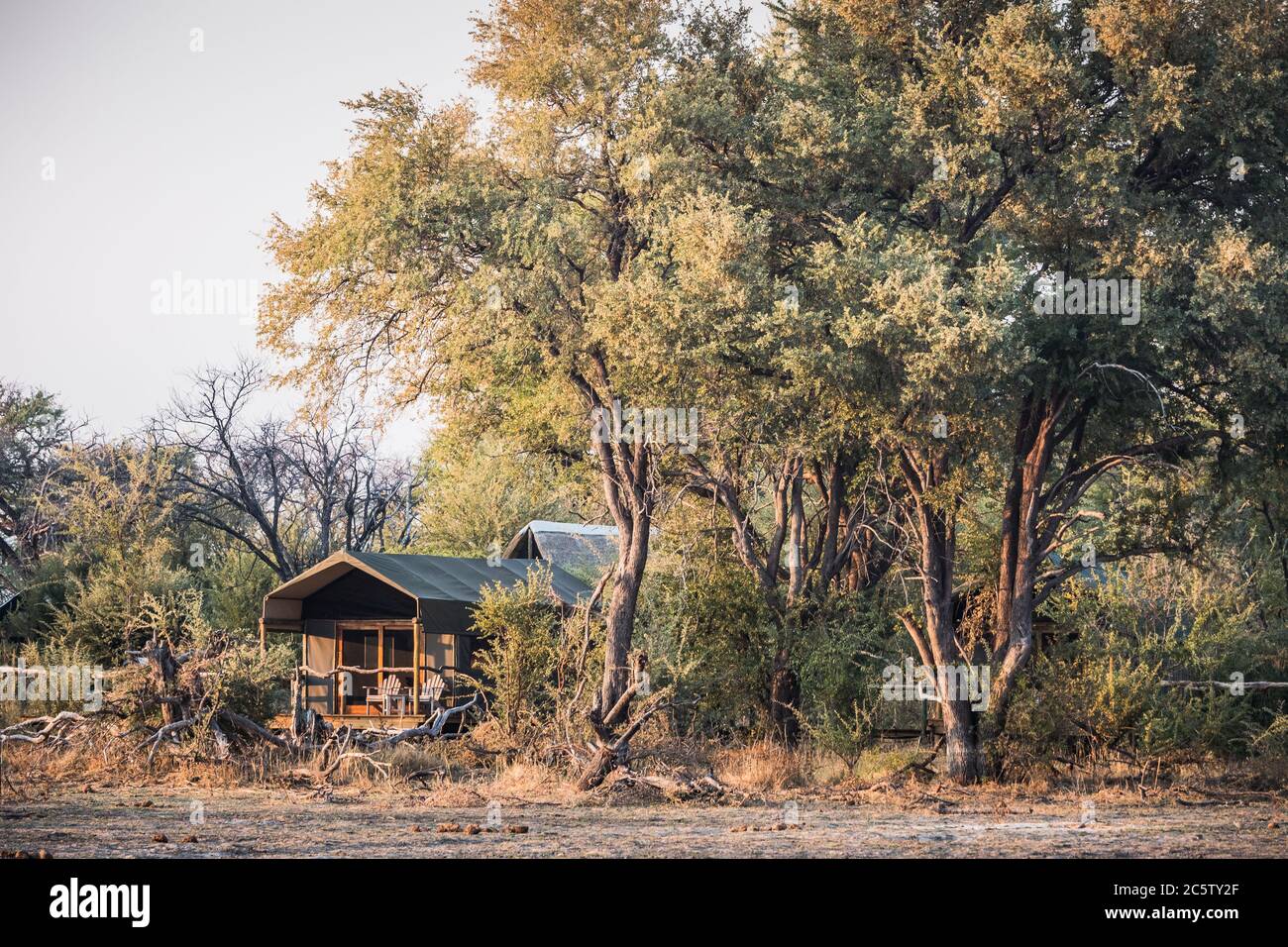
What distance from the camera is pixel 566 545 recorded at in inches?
1665

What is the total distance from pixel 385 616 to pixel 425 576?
2497 mm

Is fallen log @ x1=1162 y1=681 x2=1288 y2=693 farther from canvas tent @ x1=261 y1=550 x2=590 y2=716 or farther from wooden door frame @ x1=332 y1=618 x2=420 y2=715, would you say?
wooden door frame @ x1=332 y1=618 x2=420 y2=715

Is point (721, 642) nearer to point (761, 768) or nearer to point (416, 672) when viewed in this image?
point (761, 768)

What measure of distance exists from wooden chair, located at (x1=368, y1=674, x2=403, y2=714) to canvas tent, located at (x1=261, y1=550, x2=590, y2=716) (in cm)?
7

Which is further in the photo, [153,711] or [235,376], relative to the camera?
[235,376]

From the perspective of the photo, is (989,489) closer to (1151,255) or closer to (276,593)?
(1151,255)

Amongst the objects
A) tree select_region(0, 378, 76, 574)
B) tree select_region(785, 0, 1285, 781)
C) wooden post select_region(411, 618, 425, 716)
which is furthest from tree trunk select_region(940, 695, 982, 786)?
tree select_region(0, 378, 76, 574)

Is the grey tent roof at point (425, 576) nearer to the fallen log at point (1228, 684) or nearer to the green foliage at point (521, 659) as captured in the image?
the green foliage at point (521, 659)

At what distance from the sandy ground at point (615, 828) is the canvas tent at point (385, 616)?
1034 centimetres

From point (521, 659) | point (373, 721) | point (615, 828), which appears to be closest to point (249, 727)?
point (521, 659)

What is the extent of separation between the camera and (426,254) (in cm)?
2305

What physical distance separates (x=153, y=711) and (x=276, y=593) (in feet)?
32.9

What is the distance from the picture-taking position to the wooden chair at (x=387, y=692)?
101 ft
